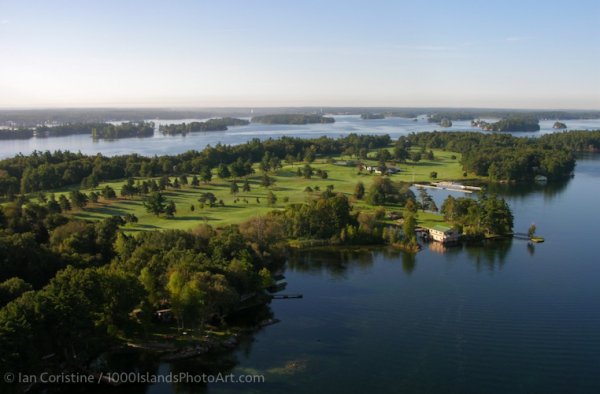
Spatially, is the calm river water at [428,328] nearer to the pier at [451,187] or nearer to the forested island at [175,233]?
the forested island at [175,233]

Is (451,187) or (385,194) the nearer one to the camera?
(385,194)

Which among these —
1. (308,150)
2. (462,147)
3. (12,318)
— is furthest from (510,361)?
(462,147)

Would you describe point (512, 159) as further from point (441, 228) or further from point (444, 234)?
point (444, 234)

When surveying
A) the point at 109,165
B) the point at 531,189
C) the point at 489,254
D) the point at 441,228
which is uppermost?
the point at 109,165

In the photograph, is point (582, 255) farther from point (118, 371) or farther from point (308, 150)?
point (308, 150)

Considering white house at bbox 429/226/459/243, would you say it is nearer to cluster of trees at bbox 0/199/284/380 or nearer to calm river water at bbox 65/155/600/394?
calm river water at bbox 65/155/600/394

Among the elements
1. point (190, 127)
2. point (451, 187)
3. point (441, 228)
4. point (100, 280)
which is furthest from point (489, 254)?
point (190, 127)

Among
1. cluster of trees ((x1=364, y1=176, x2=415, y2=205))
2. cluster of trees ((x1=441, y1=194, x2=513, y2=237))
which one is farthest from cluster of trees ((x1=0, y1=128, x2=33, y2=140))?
cluster of trees ((x1=441, y1=194, x2=513, y2=237))
